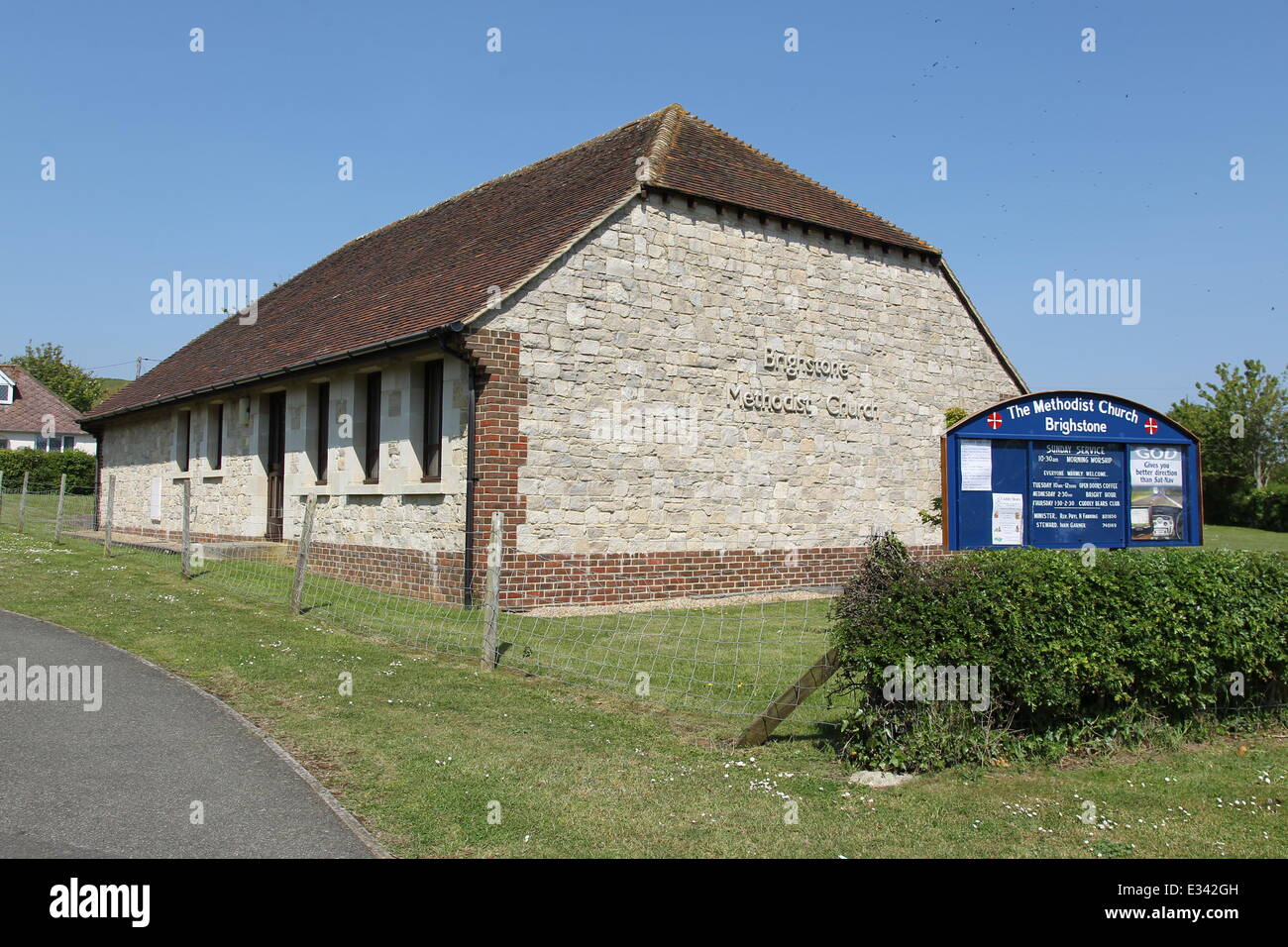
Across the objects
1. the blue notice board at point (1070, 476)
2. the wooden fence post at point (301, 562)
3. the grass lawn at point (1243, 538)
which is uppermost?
the blue notice board at point (1070, 476)

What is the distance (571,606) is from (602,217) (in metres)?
5.60

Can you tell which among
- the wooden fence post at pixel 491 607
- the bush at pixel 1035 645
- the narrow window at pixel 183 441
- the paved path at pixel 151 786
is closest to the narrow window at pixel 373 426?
the wooden fence post at pixel 491 607

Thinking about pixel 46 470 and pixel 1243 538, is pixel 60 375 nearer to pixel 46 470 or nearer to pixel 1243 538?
pixel 46 470

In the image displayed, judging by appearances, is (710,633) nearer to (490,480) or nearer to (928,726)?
(490,480)

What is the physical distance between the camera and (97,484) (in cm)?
3120

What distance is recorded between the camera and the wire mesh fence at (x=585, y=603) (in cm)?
945

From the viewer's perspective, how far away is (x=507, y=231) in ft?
57.2

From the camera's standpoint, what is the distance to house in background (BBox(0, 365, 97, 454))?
57.8 metres

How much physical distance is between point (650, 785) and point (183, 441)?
22.1 meters

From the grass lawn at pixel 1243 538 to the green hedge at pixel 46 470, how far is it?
43037 millimetres

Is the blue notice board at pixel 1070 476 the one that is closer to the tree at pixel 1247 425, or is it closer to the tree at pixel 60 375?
the tree at pixel 1247 425

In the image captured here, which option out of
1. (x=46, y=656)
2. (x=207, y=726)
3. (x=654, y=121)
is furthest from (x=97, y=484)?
(x=207, y=726)

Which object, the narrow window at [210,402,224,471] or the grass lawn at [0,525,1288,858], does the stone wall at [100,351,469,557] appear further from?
the grass lawn at [0,525,1288,858]

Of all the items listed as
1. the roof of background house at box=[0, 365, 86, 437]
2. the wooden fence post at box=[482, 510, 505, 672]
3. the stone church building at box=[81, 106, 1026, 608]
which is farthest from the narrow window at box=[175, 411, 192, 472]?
the roof of background house at box=[0, 365, 86, 437]
